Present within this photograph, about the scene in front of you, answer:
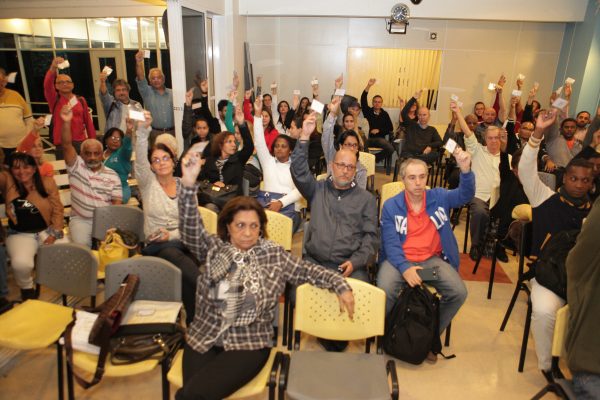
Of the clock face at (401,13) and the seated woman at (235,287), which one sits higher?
the clock face at (401,13)

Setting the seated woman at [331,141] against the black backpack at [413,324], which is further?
the seated woman at [331,141]

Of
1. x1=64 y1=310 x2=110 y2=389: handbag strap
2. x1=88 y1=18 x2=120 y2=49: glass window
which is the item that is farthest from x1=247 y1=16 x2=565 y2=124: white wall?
x1=64 y1=310 x2=110 y2=389: handbag strap

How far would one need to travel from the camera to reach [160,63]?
984 cm

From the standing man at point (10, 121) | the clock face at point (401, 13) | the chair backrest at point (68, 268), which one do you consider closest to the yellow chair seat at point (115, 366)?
the chair backrest at point (68, 268)

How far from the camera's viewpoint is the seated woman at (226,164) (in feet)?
13.8

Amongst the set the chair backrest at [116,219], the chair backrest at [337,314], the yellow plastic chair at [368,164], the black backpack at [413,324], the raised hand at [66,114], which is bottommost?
the black backpack at [413,324]

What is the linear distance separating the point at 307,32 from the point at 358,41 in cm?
108

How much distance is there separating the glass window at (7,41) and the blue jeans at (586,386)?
13095mm

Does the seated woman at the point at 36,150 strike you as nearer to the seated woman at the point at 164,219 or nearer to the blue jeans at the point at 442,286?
the seated woman at the point at 164,219

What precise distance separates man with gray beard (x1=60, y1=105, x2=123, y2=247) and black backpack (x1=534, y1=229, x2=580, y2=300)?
11.5ft

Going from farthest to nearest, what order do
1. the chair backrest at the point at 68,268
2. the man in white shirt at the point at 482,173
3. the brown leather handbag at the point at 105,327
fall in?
the man in white shirt at the point at 482,173
the chair backrest at the point at 68,268
the brown leather handbag at the point at 105,327

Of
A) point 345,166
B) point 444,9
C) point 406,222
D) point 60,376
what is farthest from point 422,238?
point 444,9

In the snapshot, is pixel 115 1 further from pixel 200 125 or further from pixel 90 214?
pixel 90 214

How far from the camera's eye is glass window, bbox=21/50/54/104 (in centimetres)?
1052
